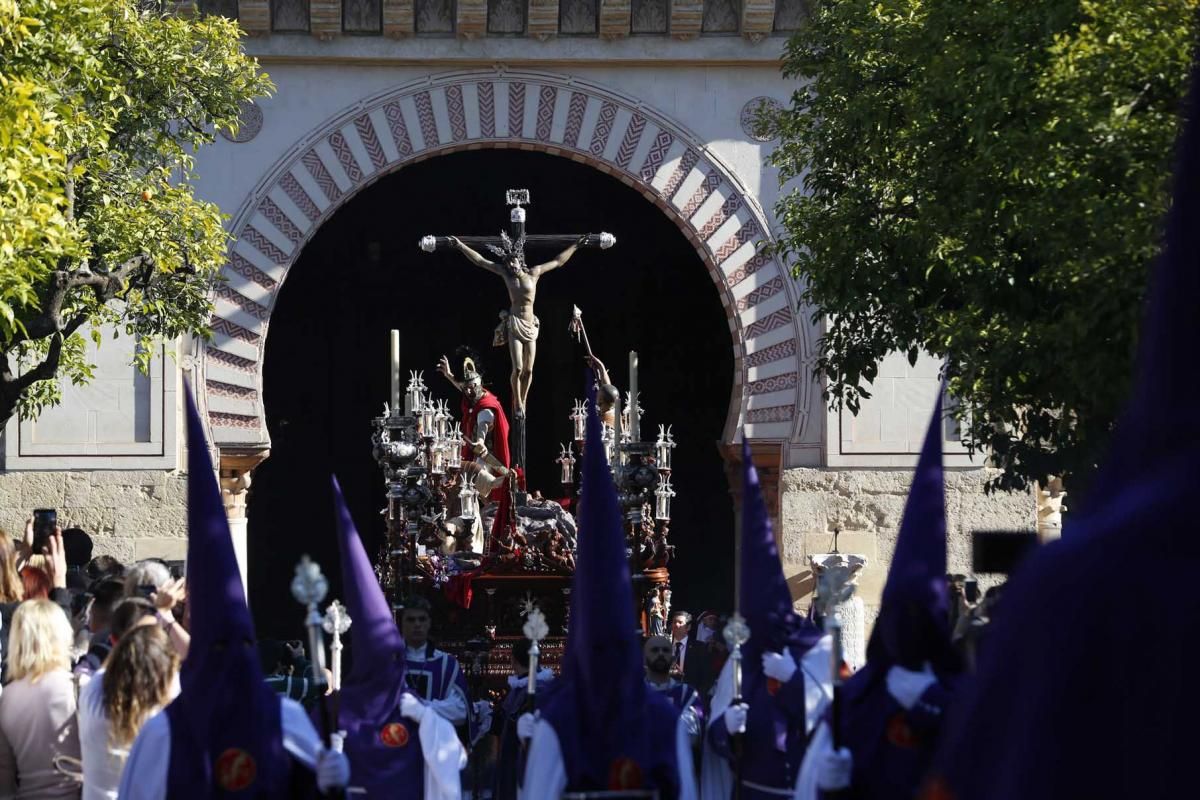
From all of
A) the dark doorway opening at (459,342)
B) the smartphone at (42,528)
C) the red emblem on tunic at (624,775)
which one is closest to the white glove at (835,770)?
the red emblem on tunic at (624,775)

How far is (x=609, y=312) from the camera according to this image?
20969 millimetres

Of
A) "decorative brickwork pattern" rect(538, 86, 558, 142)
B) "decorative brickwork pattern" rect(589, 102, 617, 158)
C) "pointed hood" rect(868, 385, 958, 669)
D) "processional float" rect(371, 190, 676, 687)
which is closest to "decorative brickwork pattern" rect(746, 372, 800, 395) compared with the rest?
"processional float" rect(371, 190, 676, 687)

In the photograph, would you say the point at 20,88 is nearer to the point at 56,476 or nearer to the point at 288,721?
the point at 288,721

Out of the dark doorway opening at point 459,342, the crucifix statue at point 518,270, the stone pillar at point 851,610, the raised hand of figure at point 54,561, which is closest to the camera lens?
the raised hand of figure at point 54,561

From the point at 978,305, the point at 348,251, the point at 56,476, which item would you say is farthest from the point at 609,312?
the point at 978,305

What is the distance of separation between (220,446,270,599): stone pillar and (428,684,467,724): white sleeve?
850cm

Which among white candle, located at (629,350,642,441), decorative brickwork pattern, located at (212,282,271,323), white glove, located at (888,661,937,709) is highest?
decorative brickwork pattern, located at (212,282,271,323)

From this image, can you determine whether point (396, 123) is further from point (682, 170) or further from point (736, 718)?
point (736, 718)

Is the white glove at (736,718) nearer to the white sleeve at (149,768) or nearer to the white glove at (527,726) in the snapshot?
the white glove at (527,726)

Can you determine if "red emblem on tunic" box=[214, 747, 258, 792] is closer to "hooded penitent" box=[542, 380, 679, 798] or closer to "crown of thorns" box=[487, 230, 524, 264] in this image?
"hooded penitent" box=[542, 380, 679, 798]

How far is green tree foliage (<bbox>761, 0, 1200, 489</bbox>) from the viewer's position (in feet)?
29.4

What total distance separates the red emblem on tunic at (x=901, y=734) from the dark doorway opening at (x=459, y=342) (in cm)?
1502

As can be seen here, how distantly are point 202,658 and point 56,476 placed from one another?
11153mm

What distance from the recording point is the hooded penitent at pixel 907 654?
492 cm
